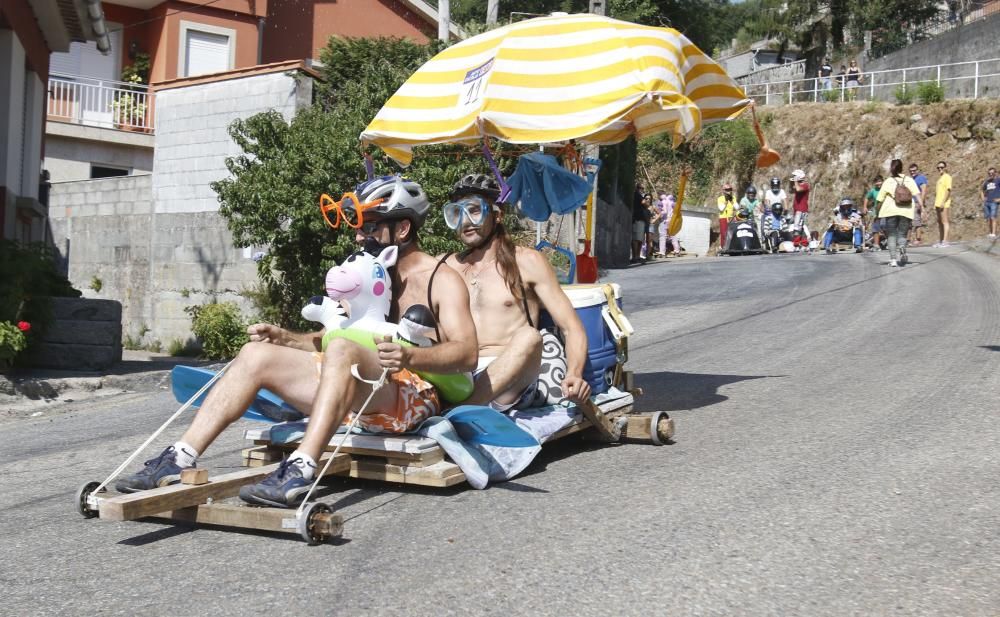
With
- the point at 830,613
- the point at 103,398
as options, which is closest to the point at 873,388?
the point at 830,613

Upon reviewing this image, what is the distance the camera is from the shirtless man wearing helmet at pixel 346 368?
4.35 metres

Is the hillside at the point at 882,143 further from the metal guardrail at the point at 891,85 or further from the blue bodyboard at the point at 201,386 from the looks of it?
the blue bodyboard at the point at 201,386

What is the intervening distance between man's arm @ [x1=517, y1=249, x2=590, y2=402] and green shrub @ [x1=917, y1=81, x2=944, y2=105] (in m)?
32.3

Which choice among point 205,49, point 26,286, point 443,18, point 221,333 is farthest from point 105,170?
point 26,286

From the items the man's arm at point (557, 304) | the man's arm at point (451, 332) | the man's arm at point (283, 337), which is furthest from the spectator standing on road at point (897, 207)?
the man's arm at point (283, 337)

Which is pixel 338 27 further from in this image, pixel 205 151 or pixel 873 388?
pixel 873 388

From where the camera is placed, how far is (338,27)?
29.2m

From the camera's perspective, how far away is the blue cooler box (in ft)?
20.6

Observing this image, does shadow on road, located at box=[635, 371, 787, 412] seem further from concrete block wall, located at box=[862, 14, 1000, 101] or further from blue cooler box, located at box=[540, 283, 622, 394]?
concrete block wall, located at box=[862, 14, 1000, 101]

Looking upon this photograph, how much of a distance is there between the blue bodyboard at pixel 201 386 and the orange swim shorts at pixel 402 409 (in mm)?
378

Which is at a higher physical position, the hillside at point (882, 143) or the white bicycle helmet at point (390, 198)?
the hillside at point (882, 143)

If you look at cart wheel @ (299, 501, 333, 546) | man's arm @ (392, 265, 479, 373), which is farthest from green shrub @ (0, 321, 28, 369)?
cart wheel @ (299, 501, 333, 546)

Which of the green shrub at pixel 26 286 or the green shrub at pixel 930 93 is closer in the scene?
the green shrub at pixel 26 286

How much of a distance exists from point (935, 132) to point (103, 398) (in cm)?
3068
